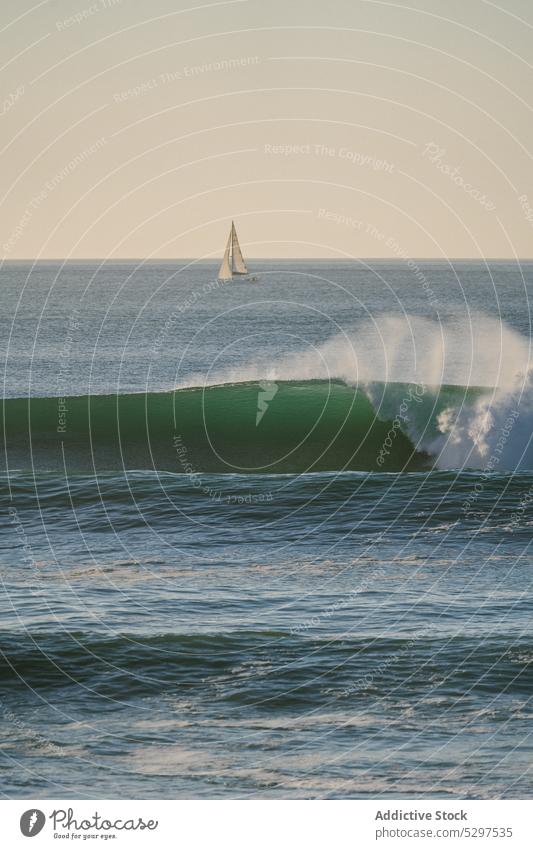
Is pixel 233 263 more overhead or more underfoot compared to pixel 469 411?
more overhead

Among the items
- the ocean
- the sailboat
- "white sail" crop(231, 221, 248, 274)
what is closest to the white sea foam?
the ocean

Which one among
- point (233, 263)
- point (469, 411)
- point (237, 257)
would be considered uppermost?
point (237, 257)

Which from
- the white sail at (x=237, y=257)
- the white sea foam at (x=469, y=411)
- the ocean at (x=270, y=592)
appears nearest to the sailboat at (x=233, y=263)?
the white sail at (x=237, y=257)

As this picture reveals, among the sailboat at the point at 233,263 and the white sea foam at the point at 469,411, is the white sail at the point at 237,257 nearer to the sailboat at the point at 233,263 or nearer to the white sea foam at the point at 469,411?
the sailboat at the point at 233,263

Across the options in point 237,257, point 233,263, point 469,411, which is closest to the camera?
point 469,411

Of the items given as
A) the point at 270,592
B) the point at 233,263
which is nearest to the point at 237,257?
the point at 233,263

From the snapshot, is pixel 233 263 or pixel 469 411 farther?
pixel 233 263

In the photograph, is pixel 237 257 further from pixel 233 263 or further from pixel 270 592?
pixel 270 592

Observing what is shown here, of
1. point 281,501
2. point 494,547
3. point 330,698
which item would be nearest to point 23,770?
point 330,698
